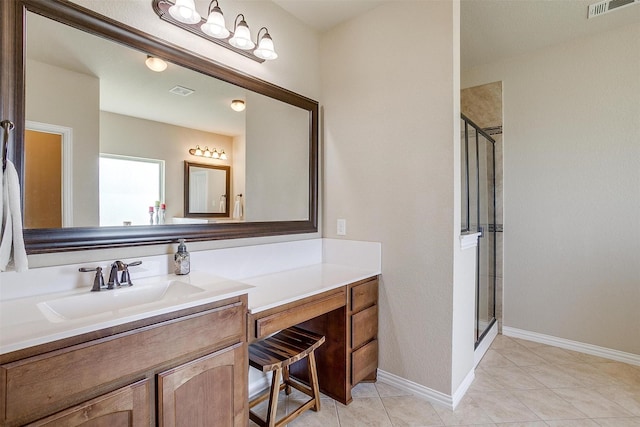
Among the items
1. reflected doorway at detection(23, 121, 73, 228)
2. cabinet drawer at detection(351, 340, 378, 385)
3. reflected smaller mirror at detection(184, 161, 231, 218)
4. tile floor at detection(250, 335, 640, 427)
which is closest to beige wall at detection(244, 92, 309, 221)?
reflected smaller mirror at detection(184, 161, 231, 218)

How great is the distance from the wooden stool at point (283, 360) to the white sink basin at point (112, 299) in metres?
0.55

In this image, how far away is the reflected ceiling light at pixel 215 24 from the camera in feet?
5.35

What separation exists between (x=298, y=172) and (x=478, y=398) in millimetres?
1933

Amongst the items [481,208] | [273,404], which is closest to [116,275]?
[273,404]

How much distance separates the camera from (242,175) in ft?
6.50

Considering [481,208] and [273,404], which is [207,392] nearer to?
[273,404]

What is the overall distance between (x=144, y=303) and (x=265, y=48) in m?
1.57

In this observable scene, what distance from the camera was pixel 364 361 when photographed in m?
2.04

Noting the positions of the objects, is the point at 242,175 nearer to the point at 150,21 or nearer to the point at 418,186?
the point at 150,21

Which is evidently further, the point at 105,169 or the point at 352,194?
the point at 352,194

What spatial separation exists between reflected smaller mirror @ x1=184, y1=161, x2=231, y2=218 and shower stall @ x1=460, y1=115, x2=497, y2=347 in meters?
1.63

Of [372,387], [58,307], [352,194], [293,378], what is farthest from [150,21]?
[372,387]

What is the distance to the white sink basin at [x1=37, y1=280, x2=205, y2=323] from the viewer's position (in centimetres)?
112

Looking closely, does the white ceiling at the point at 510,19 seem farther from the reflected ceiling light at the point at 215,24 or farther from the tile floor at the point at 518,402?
the tile floor at the point at 518,402
